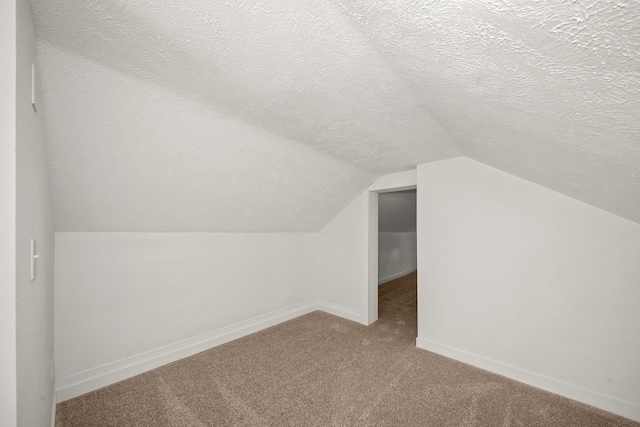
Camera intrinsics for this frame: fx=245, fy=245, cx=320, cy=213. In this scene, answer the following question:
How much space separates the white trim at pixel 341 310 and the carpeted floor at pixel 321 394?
700mm

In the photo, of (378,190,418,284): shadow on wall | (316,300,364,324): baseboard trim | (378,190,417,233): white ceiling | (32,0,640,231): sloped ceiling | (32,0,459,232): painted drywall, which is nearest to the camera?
(32,0,640,231): sloped ceiling

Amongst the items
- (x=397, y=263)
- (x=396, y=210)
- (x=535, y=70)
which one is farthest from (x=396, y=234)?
(x=535, y=70)

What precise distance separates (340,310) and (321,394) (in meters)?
1.67

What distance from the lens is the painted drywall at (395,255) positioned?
5406 millimetres

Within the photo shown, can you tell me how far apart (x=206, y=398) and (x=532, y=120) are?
2.60 m

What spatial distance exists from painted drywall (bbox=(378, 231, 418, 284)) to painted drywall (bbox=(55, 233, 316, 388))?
2920 millimetres

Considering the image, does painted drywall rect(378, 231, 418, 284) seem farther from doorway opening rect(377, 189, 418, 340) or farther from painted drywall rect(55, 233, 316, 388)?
painted drywall rect(55, 233, 316, 388)

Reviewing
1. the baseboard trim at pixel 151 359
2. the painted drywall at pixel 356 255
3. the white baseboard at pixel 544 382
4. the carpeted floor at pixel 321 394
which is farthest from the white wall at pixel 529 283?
the baseboard trim at pixel 151 359

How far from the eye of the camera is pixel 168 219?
218 centimetres

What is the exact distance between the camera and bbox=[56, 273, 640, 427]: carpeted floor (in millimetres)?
1623

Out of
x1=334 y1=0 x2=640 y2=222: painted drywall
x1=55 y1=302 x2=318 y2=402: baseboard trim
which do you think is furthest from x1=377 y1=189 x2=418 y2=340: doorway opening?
x1=334 y1=0 x2=640 y2=222: painted drywall
